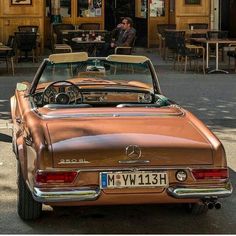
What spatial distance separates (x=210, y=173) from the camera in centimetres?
446

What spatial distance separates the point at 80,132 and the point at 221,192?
1.14 meters

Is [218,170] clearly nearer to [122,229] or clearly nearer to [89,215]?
[122,229]

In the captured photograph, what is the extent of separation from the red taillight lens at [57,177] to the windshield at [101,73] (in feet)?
6.99

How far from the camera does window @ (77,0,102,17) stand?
1964cm

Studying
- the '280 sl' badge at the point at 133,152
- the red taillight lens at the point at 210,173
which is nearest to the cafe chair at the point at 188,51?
the red taillight lens at the point at 210,173

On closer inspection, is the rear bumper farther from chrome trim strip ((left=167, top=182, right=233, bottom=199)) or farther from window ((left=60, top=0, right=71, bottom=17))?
window ((left=60, top=0, right=71, bottom=17))

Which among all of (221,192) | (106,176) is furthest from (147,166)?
(221,192)

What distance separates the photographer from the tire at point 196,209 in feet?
Answer: 16.6

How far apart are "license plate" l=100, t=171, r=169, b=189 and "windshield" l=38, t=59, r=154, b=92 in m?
2.06

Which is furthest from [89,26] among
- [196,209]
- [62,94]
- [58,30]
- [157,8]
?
[196,209]

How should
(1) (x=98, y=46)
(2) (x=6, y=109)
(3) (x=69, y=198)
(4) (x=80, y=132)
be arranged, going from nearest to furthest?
(3) (x=69, y=198) → (4) (x=80, y=132) → (2) (x=6, y=109) → (1) (x=98, y=46)

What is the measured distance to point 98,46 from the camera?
49.7 ft

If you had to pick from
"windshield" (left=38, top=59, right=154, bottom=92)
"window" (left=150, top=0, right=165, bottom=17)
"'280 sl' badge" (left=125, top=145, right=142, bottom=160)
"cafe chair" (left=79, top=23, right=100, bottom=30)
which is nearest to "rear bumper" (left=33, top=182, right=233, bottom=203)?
"'280 sl' badge" (left=125, top=145, right=142, bottom=160)

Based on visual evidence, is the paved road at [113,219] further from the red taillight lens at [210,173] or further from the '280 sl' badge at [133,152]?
the '280 sl' badge at [133,152]
